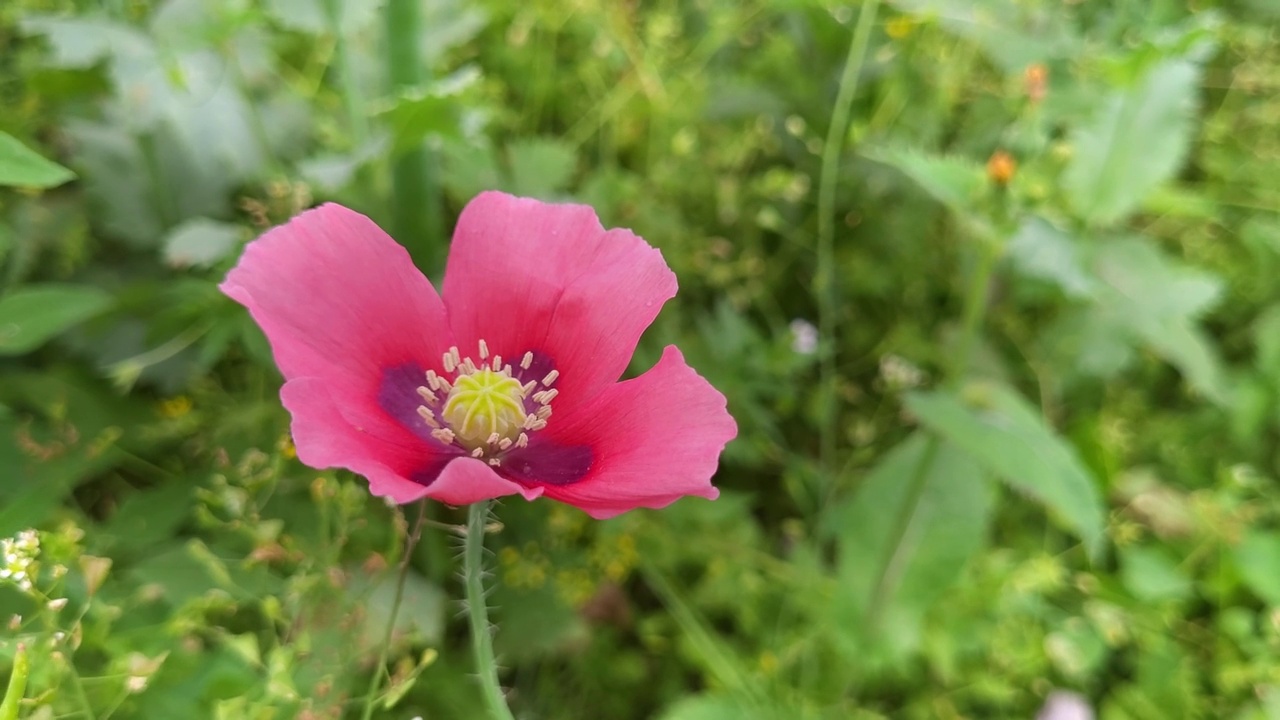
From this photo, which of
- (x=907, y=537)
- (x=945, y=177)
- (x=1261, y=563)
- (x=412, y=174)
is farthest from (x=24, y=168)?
(x=1261, y=563)

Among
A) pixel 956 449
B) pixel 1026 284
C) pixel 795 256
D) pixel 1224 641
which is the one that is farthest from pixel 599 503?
pixel 1224 641

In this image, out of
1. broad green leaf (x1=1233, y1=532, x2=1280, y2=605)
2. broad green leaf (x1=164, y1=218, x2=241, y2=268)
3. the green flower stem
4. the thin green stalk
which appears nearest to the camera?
the green flower stem

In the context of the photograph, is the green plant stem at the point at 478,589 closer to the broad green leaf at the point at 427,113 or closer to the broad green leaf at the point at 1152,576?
the broad green leaf at the point at 427,113

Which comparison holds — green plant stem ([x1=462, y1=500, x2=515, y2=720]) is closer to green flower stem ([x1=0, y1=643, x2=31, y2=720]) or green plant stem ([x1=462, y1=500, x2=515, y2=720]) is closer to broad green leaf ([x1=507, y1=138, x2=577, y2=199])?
green flower stem ([x1=0, y1=643, x2=31, y2=720])

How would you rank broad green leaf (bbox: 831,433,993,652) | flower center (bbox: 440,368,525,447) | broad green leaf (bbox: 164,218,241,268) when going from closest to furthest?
1. flower center (bbox: 440,368,525,447)
2. broad green leaf (bbox: 164,218,241,268)
3. broad green leaf (bbox: 831,433,993,652)

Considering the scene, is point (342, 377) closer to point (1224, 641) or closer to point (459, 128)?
point (459, 128)

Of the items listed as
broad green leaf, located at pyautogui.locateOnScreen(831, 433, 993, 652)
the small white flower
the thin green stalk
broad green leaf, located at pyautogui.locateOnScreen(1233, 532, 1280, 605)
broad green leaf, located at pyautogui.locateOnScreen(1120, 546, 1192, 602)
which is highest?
the thin green stalk

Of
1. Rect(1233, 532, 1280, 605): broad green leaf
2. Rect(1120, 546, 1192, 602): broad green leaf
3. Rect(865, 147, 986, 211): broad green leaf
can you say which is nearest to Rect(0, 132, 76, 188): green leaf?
Rect(865, 147, 986, 211): broad green leaf
